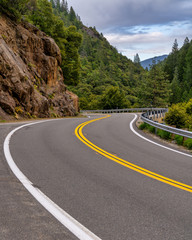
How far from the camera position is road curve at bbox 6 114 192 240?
3469mm

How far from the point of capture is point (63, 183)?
17.0 ft

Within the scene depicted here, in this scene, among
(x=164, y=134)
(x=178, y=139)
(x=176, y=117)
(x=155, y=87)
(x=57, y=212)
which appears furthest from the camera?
(x=155, y=87)

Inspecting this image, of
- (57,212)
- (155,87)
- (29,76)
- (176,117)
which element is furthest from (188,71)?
(57,212)

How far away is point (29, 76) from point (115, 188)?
22.3 metres

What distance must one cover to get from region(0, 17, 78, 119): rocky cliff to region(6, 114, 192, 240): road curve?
12.4m

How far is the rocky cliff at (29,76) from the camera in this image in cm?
1978

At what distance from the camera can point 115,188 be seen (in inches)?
196

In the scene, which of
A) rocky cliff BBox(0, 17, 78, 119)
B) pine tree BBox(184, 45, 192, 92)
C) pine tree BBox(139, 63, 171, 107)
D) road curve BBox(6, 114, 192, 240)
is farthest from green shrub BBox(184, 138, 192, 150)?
pine tree BBox(184, 45, 192, 92)

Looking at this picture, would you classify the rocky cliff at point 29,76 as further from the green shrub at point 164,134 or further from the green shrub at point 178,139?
the green shrub at point 178,139

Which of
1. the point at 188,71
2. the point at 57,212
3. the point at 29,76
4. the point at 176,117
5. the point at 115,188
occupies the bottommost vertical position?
the point at 176,117

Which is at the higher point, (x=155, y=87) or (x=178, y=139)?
(x=155, y=87)

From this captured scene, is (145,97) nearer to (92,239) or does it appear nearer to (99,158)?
(99,158)

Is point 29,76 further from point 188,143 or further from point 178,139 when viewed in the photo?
point 188,143

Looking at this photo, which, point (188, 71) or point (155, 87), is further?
point (188, 71)
